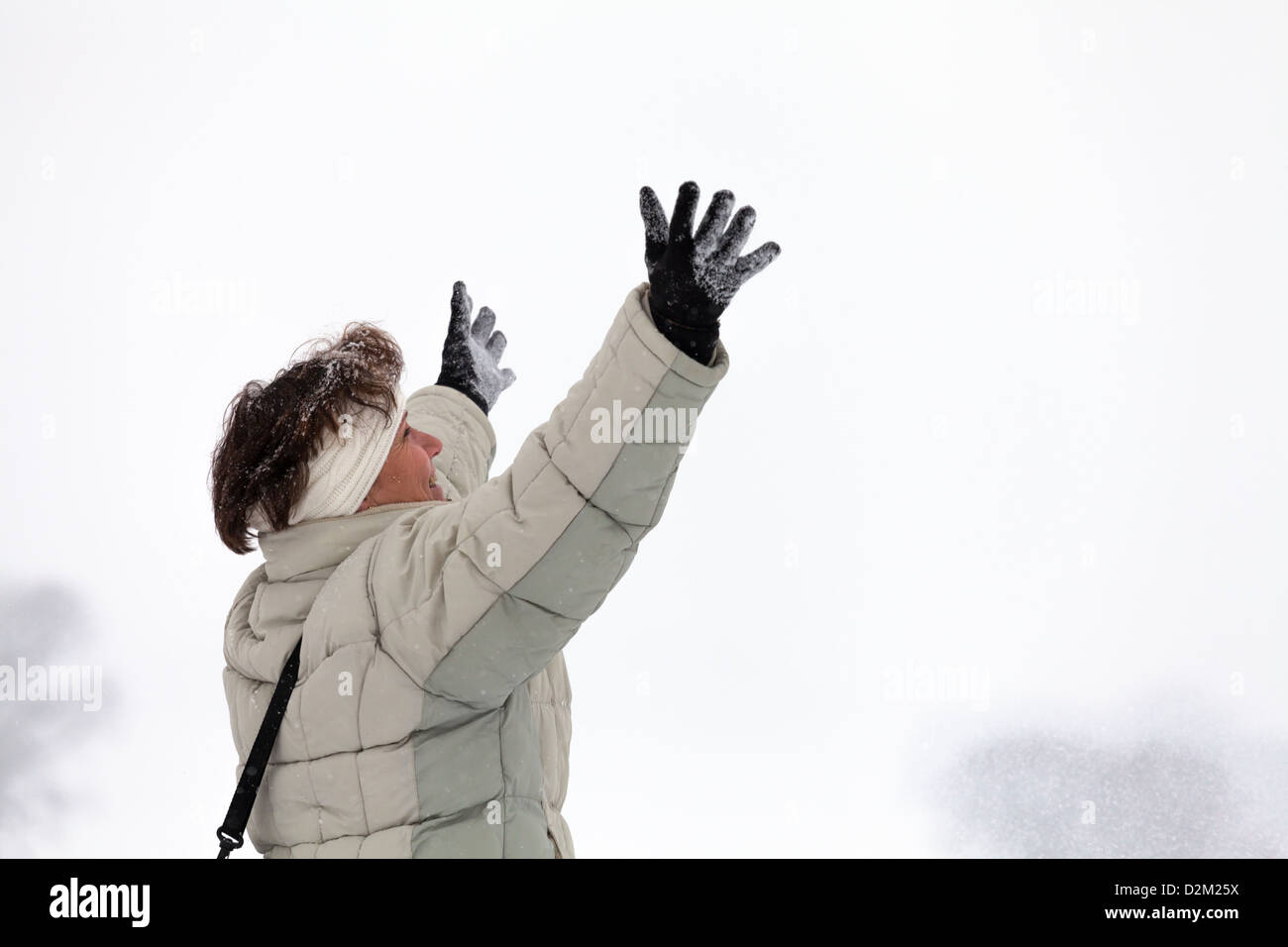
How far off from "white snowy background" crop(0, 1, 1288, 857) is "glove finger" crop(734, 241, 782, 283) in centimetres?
358

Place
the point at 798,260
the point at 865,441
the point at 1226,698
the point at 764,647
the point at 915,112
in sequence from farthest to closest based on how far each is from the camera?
the point at 915,112, the point at 798,260, the point at 865,441, the point at 764,647, the point at 1226,698

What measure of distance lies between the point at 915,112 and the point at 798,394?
296cm

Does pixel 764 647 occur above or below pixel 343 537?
below

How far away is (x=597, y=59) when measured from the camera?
325 inches

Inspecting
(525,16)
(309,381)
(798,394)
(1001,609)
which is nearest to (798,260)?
(798,394)

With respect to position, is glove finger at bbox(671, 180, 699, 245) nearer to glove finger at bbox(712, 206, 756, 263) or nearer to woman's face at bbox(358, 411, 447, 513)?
glove finger at bbox(712, 206, 756, 263)

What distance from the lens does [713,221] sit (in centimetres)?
127

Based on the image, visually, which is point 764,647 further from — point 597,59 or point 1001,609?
point 597,59

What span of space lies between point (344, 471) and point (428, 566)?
23 cm

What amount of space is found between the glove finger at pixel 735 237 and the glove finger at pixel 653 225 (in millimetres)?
74

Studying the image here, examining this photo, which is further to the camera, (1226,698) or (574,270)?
(574,270)

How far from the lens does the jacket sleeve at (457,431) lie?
2.10m

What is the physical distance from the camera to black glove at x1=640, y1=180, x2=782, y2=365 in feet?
4.08

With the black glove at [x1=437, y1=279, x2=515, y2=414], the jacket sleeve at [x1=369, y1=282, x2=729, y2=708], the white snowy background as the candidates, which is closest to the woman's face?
the jacket sleeve at [x1=369, y1=282, x2=729, y2=708]
